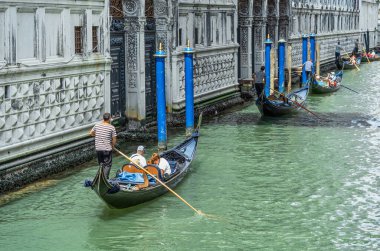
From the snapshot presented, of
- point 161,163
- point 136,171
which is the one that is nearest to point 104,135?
point 136,171

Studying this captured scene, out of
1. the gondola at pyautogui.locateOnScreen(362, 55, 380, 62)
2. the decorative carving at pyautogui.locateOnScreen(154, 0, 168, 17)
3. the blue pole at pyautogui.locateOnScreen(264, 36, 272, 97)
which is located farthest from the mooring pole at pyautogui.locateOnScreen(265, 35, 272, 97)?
the gondola at pyautogui.locateOnScreen(362, 55, 380, 62)

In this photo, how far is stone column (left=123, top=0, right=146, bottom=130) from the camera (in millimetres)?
16125

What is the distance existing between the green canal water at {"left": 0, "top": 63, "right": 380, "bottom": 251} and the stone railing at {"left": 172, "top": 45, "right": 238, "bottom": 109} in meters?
2.29

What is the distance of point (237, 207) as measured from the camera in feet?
35.4

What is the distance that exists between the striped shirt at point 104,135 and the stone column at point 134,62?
5.51 m

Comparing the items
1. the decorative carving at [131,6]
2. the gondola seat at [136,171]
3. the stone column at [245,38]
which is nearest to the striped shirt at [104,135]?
the gondola seat at [136,171]

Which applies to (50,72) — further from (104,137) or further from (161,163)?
(161,163)

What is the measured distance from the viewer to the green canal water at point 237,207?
30.2ft

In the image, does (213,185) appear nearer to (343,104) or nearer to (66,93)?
(66,93)

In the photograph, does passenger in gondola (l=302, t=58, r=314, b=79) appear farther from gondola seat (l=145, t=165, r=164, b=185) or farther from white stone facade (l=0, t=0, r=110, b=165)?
gondola seat (l=145, t=165, r=164, b=185)

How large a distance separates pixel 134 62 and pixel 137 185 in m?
6.08

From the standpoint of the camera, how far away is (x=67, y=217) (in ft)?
33.4

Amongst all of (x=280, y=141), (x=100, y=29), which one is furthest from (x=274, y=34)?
(x=100, y=29)

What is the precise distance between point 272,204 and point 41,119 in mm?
4215
